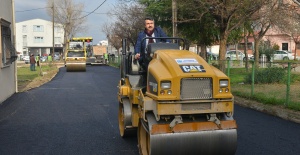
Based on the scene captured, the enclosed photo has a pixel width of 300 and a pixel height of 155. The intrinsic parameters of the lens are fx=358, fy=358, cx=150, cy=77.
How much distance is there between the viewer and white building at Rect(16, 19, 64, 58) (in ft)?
297

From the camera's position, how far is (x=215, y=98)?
15.7 ft

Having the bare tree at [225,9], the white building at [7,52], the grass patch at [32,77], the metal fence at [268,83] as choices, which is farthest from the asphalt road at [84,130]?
the grass patch at [32,77]

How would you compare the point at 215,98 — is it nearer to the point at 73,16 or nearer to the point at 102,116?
the point at 102,116

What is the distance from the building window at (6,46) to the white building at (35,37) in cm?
7897

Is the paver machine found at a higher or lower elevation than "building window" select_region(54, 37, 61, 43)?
lower

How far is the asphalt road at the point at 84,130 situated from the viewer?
246 inches

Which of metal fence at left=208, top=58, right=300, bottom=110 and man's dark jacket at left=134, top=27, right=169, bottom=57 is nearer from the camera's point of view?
man's dark jacket at left=134, top=27, right=169, bottom=57

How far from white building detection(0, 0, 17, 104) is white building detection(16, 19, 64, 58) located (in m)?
78.3

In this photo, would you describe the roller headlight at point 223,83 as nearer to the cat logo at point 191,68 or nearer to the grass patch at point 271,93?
the cat logo at point 191,68

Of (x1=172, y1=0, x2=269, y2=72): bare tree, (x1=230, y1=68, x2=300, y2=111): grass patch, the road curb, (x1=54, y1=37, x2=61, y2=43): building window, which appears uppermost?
(x1=54, y1=37, x2=61, y2=43): building window

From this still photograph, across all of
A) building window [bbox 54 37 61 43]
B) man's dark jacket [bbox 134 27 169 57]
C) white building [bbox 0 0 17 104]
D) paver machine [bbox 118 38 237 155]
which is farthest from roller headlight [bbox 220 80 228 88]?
building window [bbox 54 37 61 43]

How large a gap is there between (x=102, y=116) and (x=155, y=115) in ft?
15.4

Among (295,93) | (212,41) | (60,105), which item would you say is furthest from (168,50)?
(212,41)

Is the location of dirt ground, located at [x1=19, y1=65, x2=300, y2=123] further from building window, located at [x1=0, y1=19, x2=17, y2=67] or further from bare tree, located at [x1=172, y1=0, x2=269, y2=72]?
building window, located at [x1=0, y1=19, x2=17, y2=67]
